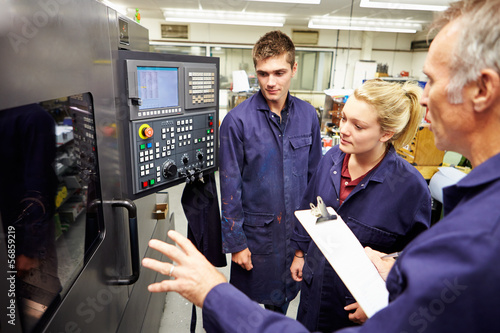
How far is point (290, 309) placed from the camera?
221 cm

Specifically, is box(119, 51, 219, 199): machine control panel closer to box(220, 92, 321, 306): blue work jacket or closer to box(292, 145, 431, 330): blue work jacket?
box(220, 92, 321, 306): blue work jacket

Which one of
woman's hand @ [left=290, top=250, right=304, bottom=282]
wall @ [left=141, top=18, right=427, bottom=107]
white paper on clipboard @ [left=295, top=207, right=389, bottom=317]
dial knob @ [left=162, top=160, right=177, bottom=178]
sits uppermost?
wall @ [left=141, top=18, right=427, bottom=107]

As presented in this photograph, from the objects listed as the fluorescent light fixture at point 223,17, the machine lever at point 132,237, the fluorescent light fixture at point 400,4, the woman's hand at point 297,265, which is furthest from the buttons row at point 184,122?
the fluorescent light fixture at point 223,17

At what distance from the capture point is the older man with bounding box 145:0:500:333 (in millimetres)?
461

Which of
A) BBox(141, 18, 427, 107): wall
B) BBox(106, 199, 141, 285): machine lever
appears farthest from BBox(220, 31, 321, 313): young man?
BBox(141, 18, 427, 107): wall

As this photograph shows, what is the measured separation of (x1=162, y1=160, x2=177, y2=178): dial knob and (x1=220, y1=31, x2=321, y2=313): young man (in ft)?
1.01

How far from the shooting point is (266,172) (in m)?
1.52

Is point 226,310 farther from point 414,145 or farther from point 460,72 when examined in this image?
point 414,145

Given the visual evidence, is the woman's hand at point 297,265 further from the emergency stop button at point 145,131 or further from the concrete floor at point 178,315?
the emergency stop button at point 145,131

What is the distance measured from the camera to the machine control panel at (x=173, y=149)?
111 cm

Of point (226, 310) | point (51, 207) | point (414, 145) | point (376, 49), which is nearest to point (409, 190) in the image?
point (226, 310)

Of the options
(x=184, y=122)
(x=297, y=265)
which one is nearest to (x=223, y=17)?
(x=184, y=122)

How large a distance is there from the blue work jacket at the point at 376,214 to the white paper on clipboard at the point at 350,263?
16 centimetres

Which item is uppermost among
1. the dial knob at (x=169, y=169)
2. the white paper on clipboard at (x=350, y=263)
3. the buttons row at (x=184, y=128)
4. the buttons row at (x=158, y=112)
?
the buttons row at (x=158, y=112)
